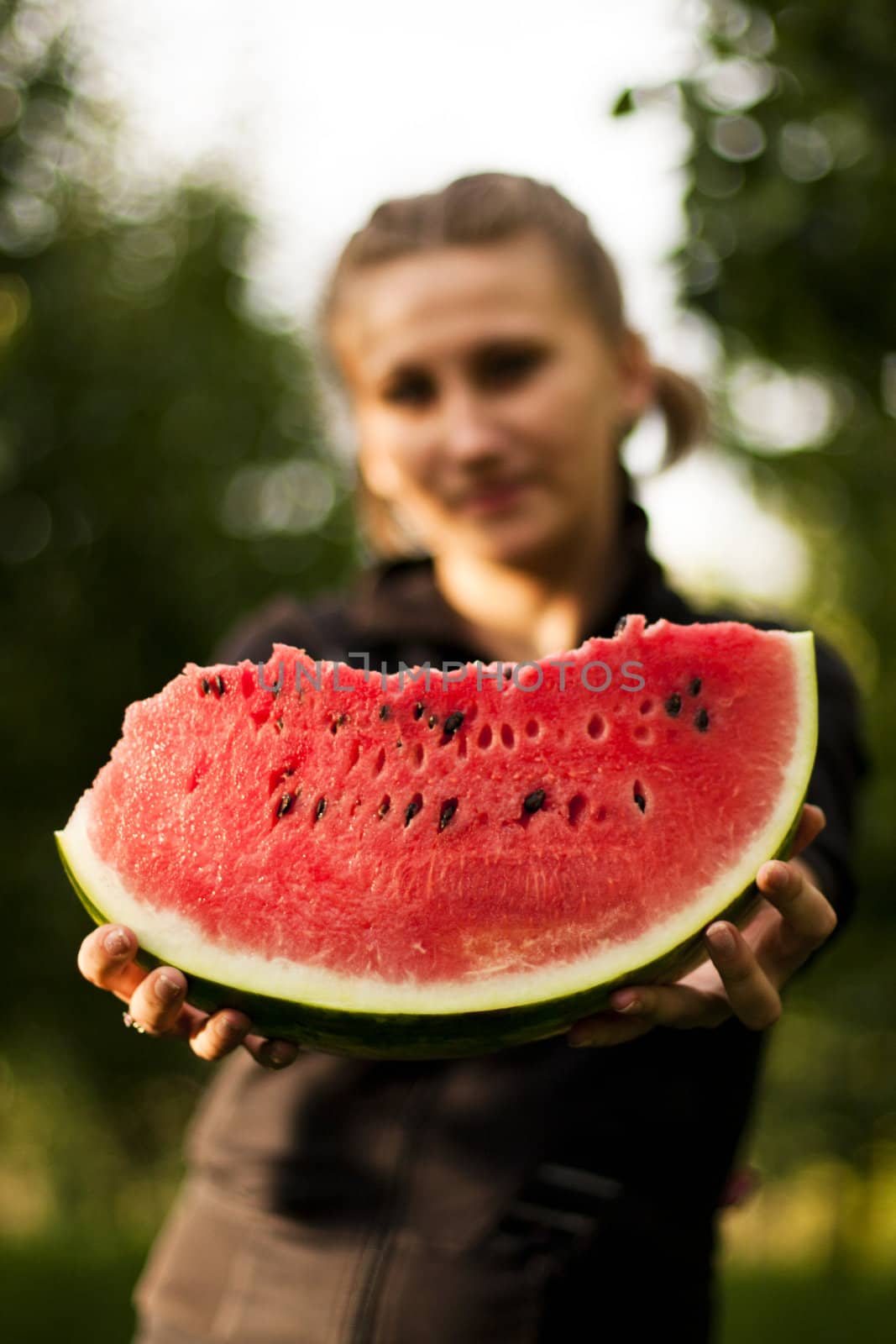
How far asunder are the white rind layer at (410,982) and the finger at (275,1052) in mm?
79

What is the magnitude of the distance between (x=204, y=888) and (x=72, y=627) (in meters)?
10.6

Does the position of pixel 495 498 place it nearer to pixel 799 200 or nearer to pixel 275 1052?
pixel 275 1052

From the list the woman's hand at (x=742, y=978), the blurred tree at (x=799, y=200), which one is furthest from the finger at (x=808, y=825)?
the blurred tree at (x=799, y=200)

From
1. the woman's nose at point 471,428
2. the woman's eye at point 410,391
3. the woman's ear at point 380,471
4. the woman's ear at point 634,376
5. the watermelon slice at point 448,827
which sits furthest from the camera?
the woman's ear at point 634,376

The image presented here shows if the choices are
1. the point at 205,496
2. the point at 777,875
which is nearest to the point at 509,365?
the point at 777,875

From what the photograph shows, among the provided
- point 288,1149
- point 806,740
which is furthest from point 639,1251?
point 806,740

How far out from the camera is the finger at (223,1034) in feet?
4.71

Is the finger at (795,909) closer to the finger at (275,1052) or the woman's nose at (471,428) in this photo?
the finger at (275,1052)

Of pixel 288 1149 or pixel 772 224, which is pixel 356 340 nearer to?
pixel 772 224

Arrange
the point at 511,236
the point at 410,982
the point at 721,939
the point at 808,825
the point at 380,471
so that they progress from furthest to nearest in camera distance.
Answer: the point at 380,471
the point at 511,236
the point at 808,825
the point at 410,982
the point at 721,939

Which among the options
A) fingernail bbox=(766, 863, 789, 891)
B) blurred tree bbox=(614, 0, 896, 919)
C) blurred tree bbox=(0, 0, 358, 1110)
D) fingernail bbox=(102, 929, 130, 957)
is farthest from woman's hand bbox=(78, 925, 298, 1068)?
Result: blurred tree bbox=(0, 0, 358, 1110)

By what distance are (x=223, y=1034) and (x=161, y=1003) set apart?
0.29 ft

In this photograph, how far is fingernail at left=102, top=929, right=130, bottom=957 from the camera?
1.43m

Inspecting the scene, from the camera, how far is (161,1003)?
1.42 meters
